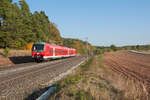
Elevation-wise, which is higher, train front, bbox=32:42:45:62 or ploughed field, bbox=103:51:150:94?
train front, bbox=32:42:45:62

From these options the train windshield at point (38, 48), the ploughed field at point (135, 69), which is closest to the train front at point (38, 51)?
the train windshield at point (38, 48)

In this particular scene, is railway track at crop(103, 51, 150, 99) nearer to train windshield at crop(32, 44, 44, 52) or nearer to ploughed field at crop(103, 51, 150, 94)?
ploughed field at crop(103, 51, 150, 94)

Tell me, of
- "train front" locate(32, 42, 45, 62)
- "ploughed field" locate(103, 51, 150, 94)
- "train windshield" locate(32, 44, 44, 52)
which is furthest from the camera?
"train windshield" locate(32, 44, 44, 52)

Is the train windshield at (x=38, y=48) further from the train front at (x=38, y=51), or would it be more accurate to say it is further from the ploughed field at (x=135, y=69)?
the ploughed field at (x=135, y=69)

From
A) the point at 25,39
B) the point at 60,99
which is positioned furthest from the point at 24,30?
the point at 60,99

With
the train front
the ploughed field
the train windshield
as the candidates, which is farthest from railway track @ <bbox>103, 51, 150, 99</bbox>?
the train windshield

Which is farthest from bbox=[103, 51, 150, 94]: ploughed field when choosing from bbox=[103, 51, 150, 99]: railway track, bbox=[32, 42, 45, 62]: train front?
bbox=[32, 42, 45, 62]: train front

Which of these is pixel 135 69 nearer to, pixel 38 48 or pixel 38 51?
pixel 38 51

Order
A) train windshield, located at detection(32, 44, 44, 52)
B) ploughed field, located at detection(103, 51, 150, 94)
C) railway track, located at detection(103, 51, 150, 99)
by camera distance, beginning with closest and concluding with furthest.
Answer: railway track, located at detection(103, 51, 150, 99)
ploughed field, located at detection(103, 51, 150, 94)
train windshield, located at detection(32, 44, 44, 52)

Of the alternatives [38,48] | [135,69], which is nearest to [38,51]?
[38,48]

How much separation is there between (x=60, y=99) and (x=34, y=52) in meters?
19.9

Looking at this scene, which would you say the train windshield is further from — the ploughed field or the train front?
the ploughed field

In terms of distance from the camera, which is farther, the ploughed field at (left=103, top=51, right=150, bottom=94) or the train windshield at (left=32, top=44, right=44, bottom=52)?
the train windshield at (left=32, top=44, right=44, bottom=52)

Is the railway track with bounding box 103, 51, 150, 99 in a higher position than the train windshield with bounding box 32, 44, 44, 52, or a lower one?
lower
